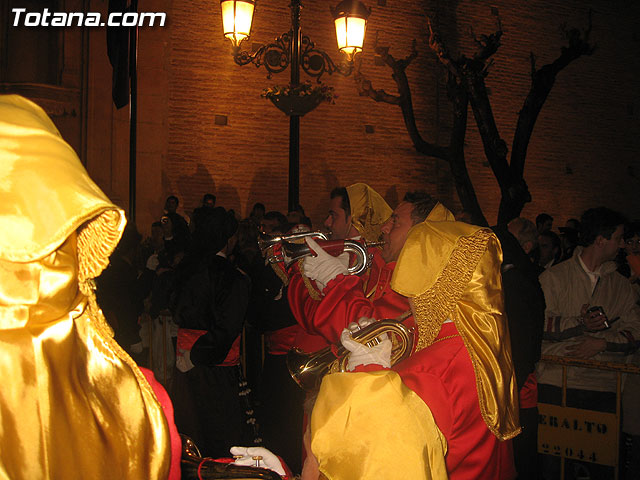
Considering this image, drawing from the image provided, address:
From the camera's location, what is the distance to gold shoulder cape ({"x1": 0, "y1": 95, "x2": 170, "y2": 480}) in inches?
54.8

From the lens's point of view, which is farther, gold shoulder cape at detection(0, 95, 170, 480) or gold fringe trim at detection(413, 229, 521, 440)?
gold fringe trim at detection(413, 229, 521, 440)

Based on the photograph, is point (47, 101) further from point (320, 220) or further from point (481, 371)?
point (481, 371)

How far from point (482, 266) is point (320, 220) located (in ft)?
39.8

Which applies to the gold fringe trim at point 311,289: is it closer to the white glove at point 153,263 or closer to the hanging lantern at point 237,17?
the hanging lantern at point 237,17

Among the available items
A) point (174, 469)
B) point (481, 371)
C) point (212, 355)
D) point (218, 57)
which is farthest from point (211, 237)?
point (218, 57)

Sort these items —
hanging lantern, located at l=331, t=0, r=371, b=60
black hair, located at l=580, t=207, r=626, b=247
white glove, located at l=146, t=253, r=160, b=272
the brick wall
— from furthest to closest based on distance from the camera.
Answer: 1. the brick wall
2. white glove, located at l=146, t=253, r=160, b=272
3. hanging lantern, located at l=331, t=0, r=371, b=60
4. black hair, located at l=580, t=207, r=626, b=247

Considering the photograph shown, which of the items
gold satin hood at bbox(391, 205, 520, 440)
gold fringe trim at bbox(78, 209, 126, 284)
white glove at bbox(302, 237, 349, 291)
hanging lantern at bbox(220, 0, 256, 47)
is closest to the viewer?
gold fringe trim at bbox(78, 209, 126, 284)

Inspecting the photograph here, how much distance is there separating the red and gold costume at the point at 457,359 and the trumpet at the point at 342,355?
0.08m

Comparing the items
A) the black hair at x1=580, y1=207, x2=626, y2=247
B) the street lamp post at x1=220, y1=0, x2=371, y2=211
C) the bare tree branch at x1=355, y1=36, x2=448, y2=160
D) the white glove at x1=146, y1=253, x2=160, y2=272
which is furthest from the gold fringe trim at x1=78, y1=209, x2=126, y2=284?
the bare tree branch at x1=355, y1=36, x2=448, y2=160

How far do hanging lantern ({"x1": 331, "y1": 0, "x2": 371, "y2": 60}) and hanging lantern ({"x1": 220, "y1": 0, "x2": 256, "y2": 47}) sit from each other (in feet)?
3.61

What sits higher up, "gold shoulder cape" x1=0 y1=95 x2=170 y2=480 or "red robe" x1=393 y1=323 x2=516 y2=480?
"gold shoulder cape" x1=0 y1=95 x2=170 y2=480

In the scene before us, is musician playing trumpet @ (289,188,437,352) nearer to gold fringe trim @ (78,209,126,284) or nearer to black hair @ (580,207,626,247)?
black hair @ (580,207,626,247)

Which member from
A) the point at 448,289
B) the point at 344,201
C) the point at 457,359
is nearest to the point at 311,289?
the point at 344,201

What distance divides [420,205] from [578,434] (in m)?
1.99
